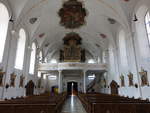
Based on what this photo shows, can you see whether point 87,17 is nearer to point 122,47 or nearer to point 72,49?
point 122,47

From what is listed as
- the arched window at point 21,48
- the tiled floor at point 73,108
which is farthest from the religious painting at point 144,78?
the arched window at point 21,48

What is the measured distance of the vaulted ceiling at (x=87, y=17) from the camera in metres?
10.9

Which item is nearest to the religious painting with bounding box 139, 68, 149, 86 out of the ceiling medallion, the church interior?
the church interior

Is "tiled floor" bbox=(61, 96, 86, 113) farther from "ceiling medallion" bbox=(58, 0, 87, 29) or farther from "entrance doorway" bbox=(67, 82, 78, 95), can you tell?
"entrance doorway" bbox=(67, 82, 78, 95)

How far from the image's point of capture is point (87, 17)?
1497 cm

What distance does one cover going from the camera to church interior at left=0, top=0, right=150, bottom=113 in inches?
244

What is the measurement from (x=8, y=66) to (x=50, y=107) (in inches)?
299

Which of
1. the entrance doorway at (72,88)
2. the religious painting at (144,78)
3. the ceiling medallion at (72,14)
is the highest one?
the ceiling medallion at (72,14)

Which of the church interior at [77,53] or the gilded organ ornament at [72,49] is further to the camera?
the gilded organ ornament at [72,49]

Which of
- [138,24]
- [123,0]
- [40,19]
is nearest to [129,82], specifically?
[138,24]

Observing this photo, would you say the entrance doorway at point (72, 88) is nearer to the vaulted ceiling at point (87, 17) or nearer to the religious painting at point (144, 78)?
the vaulted ceiling at point (87, 17)

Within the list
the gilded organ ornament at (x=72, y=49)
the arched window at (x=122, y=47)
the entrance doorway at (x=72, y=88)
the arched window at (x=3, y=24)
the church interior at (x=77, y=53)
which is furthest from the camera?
the entrance doorway at (x=72, y=88)

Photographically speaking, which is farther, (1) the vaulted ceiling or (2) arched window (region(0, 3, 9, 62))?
(1) the vaulted ceiling

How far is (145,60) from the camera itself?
916cm
